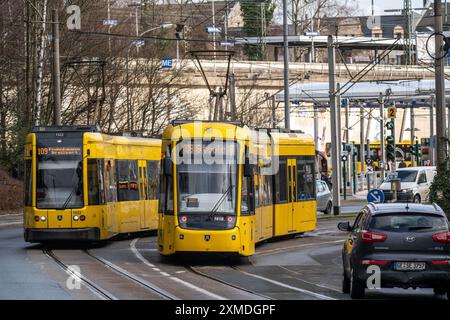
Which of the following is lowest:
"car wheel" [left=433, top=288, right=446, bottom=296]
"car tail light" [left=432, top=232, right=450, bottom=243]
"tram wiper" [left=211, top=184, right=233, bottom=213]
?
"car wheel" [left=433, top=288, right=446, bottom=296]

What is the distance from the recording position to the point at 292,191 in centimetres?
A: 3394

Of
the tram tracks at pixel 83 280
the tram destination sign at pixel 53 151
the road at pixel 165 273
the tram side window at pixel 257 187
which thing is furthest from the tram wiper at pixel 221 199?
the tram destination sign at pixel 53 151

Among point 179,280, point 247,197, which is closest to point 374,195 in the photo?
point 247,197

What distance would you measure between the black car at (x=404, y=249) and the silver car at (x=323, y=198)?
33218mm

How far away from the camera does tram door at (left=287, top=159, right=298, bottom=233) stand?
33.8 m

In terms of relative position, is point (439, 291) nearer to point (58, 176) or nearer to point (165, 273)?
point (165, 273)

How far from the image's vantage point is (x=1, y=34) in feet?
186

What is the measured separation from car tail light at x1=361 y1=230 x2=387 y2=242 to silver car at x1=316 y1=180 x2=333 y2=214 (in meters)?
33.4

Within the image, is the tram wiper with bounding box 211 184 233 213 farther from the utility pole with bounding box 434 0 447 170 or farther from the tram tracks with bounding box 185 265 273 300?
the utility pole with bounding box 434 0 447 170

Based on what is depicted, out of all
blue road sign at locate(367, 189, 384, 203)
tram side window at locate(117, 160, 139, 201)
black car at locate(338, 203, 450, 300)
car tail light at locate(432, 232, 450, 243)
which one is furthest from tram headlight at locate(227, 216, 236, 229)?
blue road sign at locate(367, 189, 384, 203)

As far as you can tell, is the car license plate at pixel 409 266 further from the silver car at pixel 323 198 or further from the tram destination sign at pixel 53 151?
the silver car at pixel 323 198

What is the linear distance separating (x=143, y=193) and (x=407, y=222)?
1755 centimetres

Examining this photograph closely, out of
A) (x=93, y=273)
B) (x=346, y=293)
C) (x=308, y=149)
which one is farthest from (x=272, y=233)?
(x=346, y=293)
